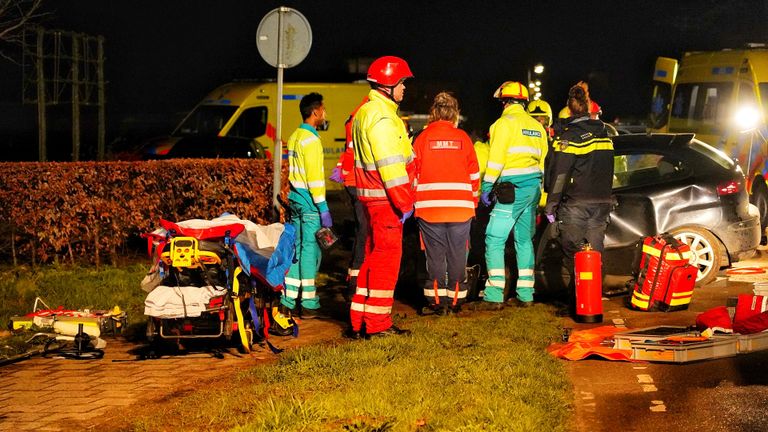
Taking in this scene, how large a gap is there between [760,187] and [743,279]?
16.6 feet

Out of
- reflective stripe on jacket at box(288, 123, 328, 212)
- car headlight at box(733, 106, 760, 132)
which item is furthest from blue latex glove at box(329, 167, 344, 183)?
car headlight at box(733, 106, 760, 132)

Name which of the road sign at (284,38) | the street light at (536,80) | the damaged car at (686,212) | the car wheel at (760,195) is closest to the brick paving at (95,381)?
the road sign at (284,38)

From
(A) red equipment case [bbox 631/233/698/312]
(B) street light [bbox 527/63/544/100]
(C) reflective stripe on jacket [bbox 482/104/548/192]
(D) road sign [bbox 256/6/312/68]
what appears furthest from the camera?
(B) street light [bbox 527/63/544/100]

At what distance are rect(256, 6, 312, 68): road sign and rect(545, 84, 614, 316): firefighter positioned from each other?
2976 millimetres

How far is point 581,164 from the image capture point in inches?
412

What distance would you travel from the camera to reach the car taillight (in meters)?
11.8

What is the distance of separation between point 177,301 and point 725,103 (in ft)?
47.6

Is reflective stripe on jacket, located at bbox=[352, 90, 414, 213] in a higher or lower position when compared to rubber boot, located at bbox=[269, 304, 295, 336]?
higher

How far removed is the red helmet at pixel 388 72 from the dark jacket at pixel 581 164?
197cm

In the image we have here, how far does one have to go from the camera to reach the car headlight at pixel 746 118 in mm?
19000

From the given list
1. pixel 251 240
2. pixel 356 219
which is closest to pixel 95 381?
pixel 251 240

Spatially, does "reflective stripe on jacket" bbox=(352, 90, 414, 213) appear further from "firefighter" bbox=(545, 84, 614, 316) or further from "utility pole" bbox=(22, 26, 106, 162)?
"utility pole" bbox=(22, 26, 106, 162)

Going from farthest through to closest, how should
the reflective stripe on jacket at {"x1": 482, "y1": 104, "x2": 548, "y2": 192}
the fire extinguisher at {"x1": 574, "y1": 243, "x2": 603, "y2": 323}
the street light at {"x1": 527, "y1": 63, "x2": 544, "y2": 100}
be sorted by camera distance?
the street light at {"x1": 527, "y1": 63, "x2": 544, "y2": 100} < the reflective stripe on jacket at {"x1": 482, "y1": 104, "x2": 548, "y2": 192} < the fire extinguisher at {"x1": 574, "y1": 243, "x2": 603, "y2": 323}

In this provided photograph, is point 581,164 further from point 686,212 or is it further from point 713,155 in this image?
point 713,155
